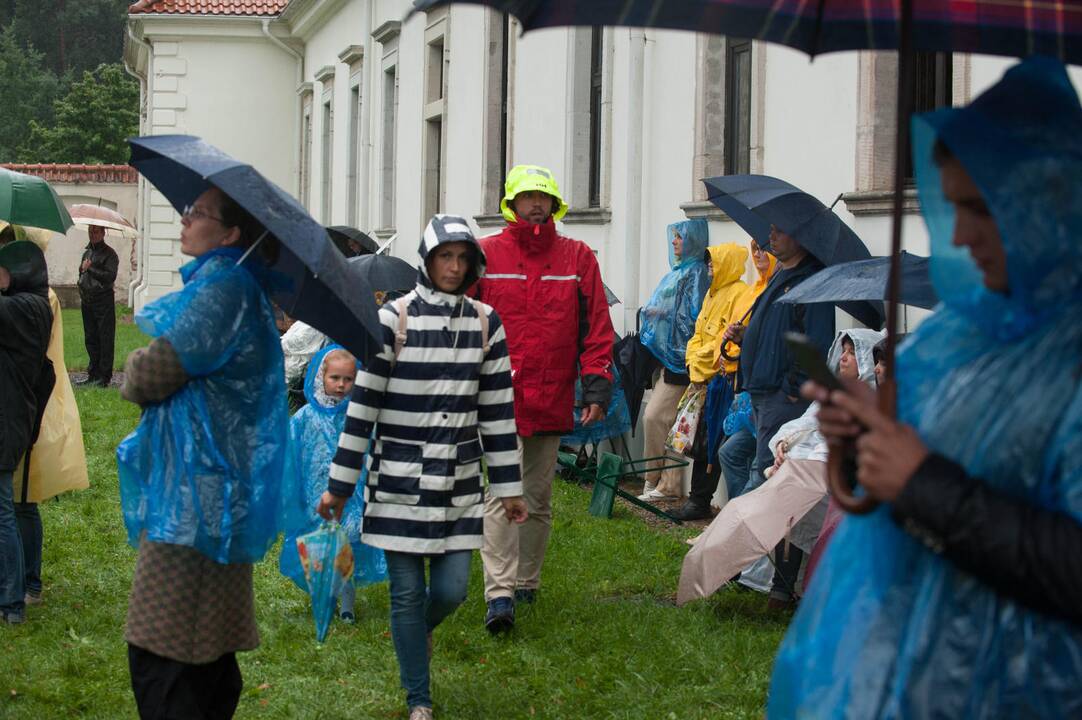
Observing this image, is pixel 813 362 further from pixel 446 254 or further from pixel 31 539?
pixel 31 539

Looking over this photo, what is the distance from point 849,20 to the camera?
10.5ft

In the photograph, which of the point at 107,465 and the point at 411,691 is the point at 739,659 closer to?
the point at 411,691

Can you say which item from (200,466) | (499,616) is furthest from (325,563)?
(499,616)

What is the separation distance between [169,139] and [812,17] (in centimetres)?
219

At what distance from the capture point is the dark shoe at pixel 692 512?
400 inches

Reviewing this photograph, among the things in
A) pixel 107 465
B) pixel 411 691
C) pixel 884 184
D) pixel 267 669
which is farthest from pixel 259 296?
pixel 107 465

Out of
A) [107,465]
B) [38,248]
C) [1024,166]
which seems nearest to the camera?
[1024,166]

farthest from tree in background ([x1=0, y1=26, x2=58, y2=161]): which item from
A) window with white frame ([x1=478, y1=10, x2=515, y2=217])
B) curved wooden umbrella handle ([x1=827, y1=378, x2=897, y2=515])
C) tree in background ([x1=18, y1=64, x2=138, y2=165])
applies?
curved wooden umbrella handle ([x1=827, y1=378, x2=897, y2=515])

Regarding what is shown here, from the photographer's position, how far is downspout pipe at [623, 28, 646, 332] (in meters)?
12.0

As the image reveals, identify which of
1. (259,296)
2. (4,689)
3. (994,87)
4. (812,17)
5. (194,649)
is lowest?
(4,689)

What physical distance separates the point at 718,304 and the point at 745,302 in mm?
323

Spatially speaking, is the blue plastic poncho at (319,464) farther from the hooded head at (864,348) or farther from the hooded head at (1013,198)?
the hooded head at (1013,198)

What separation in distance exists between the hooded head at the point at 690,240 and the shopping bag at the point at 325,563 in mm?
5863

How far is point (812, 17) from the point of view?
3.19 m
